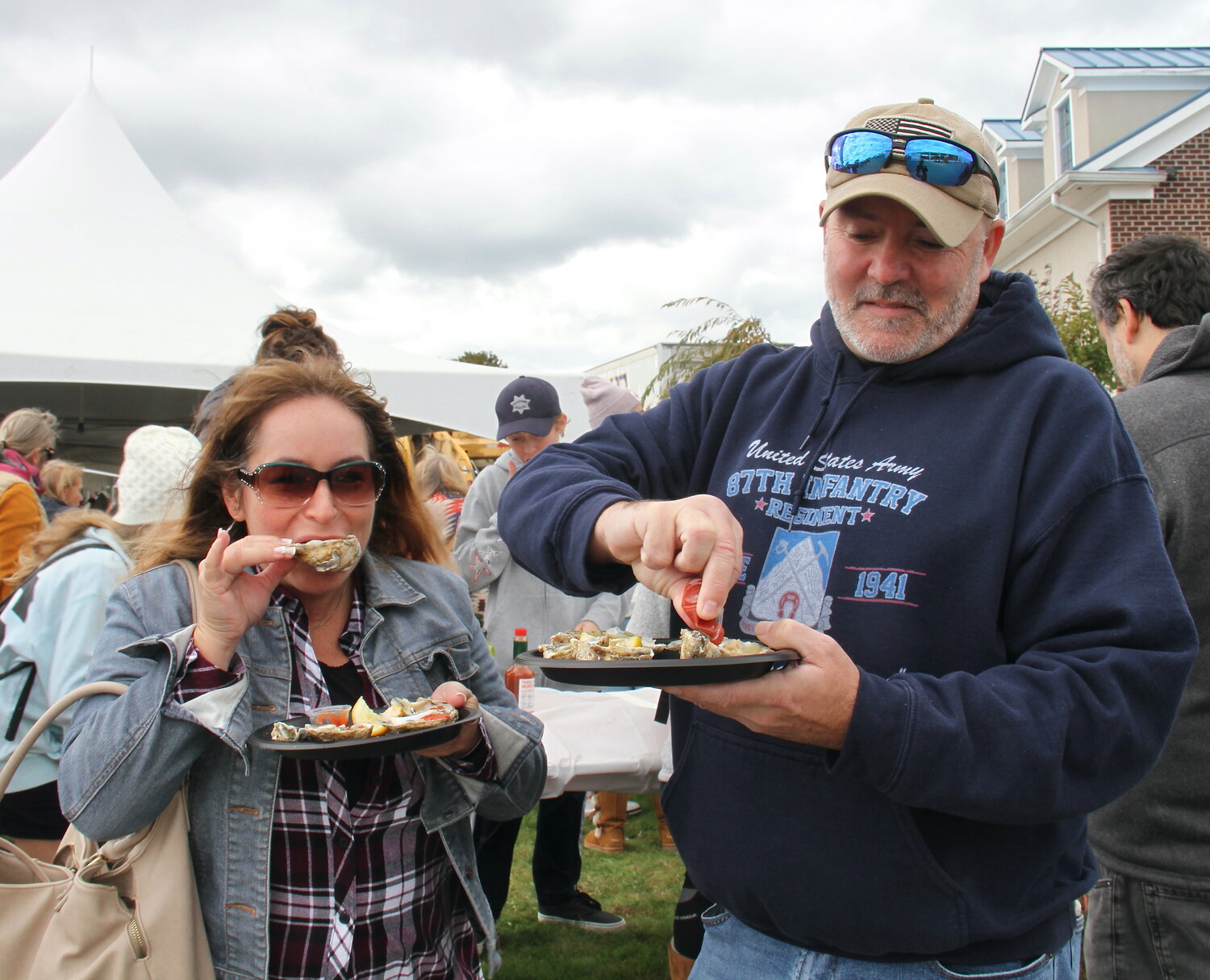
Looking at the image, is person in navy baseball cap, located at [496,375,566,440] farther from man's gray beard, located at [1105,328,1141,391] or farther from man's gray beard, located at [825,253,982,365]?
man's gray beard, located at [825,253,982,365]

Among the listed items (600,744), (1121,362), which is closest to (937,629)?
(1121,362)

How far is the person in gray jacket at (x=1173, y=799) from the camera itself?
2.27 m

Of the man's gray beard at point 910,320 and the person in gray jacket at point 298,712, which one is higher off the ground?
the man's gray beard at point 910,320

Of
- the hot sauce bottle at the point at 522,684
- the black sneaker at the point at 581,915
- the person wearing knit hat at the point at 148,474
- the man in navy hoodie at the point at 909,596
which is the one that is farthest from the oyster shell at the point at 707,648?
the black sneaker at the point at 581,915

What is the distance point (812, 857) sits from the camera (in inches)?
58.9

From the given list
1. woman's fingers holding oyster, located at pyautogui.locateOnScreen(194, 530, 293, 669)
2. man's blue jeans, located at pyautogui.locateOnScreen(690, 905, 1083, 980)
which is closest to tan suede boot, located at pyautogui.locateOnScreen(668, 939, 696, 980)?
man's blue jeans, located at pyautogui.locateOnScreen(690, 905, 1083, 980)

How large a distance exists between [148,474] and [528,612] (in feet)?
7.83

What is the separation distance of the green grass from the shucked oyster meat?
298 cm

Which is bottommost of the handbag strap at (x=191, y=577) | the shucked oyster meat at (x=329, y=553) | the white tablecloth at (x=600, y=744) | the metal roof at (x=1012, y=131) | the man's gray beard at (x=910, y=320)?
the white tablecloth at (x=600, y=744)

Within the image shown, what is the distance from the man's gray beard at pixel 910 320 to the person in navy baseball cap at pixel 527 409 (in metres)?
3.65

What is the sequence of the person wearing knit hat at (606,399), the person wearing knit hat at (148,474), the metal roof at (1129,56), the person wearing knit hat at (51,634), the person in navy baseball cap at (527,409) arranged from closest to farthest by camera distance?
the person wearing knit hat at (51,634)
the person wearing knit hat at (148,474)
the person in navy baseball cap at (527,409)
the person wearing knit hat at (606,399)
the metal roof at (1129,56)

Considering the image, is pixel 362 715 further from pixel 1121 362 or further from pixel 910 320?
pixel 1121 362

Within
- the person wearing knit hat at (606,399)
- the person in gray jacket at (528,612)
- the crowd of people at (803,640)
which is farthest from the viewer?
the person wearing knit hat at (606,399)

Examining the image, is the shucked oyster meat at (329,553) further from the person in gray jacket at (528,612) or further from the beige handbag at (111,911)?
the person in gray jacket at (528,612)
